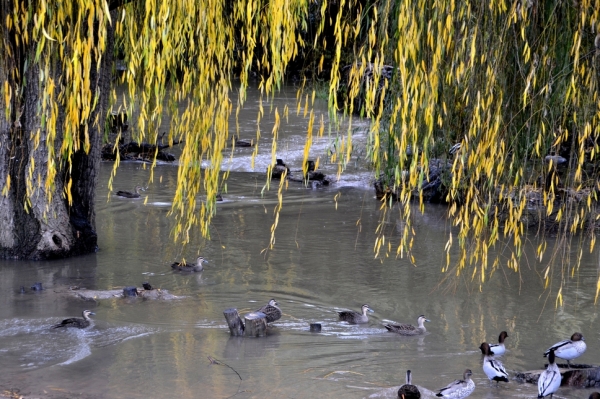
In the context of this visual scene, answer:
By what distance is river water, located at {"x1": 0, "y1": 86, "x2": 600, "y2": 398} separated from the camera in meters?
6.08

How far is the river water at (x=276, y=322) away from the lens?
6.08 metres

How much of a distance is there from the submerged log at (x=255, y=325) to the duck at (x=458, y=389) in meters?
1.79

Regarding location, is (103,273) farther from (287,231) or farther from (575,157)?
(575,157)

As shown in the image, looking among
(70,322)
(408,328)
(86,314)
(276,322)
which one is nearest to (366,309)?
(408,328)

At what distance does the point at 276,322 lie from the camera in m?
7.59

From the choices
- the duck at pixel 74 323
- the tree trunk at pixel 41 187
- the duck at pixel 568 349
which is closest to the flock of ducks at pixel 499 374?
the duck at pixel 568 349

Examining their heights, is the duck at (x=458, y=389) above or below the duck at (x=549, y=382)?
below

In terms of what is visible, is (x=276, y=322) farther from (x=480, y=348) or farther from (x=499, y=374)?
(x=499, y=374)

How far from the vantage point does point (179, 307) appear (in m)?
8.04

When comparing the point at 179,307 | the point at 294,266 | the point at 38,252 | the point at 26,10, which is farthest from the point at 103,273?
the point at 26,10

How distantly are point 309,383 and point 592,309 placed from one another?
3532mm

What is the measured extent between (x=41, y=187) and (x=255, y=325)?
310 cm

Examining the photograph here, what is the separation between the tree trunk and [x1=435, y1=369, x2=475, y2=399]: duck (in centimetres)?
442

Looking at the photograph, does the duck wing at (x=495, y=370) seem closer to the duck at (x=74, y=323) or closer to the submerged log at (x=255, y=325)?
the submerged log at (x=255, y=325)
